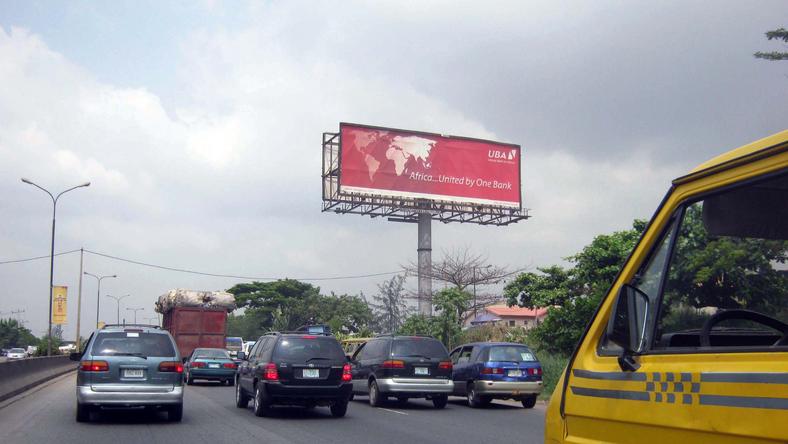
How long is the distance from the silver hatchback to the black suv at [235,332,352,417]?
183 cm

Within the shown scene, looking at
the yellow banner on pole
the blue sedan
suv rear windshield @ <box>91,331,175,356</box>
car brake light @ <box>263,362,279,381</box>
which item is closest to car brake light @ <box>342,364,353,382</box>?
car brake light @ <box>263,362,279,381</box>

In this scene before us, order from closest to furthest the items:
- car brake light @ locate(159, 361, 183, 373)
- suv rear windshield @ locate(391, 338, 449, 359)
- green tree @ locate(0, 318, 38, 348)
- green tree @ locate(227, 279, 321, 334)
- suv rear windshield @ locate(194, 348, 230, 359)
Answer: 1. car brake light @ locate(159, 361, 183, 373)
2. suv rear windshield @ locate(391, 338, 449, 359)
3. suv rear windshield @ locate(194, 348, 230, 359)
4. green tree @ locate(227, 279, 321, 334)
5. green tree @ locate(0, 318, 38, 348)

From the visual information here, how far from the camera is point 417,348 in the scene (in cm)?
1866

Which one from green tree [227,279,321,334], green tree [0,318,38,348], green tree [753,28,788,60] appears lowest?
green tree [0,318,38,348]

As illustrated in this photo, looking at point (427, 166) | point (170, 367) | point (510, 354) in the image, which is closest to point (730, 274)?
point (170, 367)

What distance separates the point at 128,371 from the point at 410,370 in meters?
7.04

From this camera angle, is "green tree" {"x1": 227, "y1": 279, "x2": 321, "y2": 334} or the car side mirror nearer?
the car side mirror

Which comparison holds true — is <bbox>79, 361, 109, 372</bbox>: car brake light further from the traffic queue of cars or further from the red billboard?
the red billboard

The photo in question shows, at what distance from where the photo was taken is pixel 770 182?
281 centimetres

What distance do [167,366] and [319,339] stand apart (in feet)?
10.5

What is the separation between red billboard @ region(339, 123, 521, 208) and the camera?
137 ft

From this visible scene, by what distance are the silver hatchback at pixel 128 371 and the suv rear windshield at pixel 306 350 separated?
2.12 metres

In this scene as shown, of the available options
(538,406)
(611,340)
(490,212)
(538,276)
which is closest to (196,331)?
(538,276)

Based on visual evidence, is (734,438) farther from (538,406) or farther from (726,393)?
(538,406)
